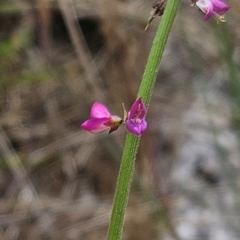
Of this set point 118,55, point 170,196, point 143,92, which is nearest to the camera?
point 143,92

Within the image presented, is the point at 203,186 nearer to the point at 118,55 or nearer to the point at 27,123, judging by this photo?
the point at 118,55

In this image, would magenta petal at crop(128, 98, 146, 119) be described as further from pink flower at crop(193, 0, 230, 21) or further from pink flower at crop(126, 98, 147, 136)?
pink flower at crop(193, 0, 230, 21)

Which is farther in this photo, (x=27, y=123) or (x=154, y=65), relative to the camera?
(x=27, y=123)

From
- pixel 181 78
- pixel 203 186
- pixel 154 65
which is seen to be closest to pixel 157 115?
pixel 181 78

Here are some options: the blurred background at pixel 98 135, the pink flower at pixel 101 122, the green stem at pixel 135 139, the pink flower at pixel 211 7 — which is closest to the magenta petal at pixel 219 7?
the pink flower at pixel 211 7

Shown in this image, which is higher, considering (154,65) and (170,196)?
(154,65)

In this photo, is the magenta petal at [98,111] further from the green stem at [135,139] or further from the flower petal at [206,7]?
the flower petal at [206,7]
